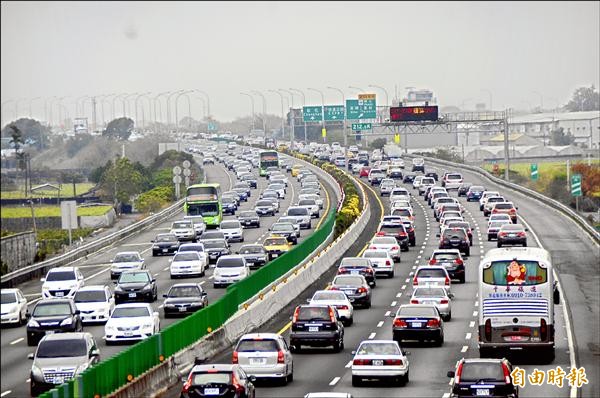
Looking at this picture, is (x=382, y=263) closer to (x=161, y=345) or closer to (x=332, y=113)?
(x=161, y=345)

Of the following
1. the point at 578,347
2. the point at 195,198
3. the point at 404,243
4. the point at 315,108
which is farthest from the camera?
the point at 315,108

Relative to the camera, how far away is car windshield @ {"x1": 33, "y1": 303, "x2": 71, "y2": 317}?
39688 millimetres

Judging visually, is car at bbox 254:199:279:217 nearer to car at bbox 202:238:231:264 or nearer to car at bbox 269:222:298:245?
car at bbox 269:222:298:245

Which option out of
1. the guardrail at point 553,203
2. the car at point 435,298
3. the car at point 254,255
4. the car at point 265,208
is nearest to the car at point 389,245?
the car at point 254,255

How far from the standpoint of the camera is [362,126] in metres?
143

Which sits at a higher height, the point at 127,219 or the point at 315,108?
the point at 315,108

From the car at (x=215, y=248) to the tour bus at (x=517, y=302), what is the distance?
1427 inches

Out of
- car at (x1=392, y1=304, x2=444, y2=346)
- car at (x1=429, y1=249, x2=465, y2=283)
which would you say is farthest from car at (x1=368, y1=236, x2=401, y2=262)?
car at (x1=392, y1=304, x2=444, y2=346)

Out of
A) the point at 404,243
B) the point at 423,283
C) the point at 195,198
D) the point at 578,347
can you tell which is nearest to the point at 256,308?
the point at 423,283

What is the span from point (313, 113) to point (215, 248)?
84.6 m

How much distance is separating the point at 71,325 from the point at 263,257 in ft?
85.4

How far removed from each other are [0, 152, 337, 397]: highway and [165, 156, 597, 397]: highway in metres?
4.09

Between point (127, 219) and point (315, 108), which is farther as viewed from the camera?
point (315, 108)

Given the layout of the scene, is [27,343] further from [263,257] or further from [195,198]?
[195,198]
